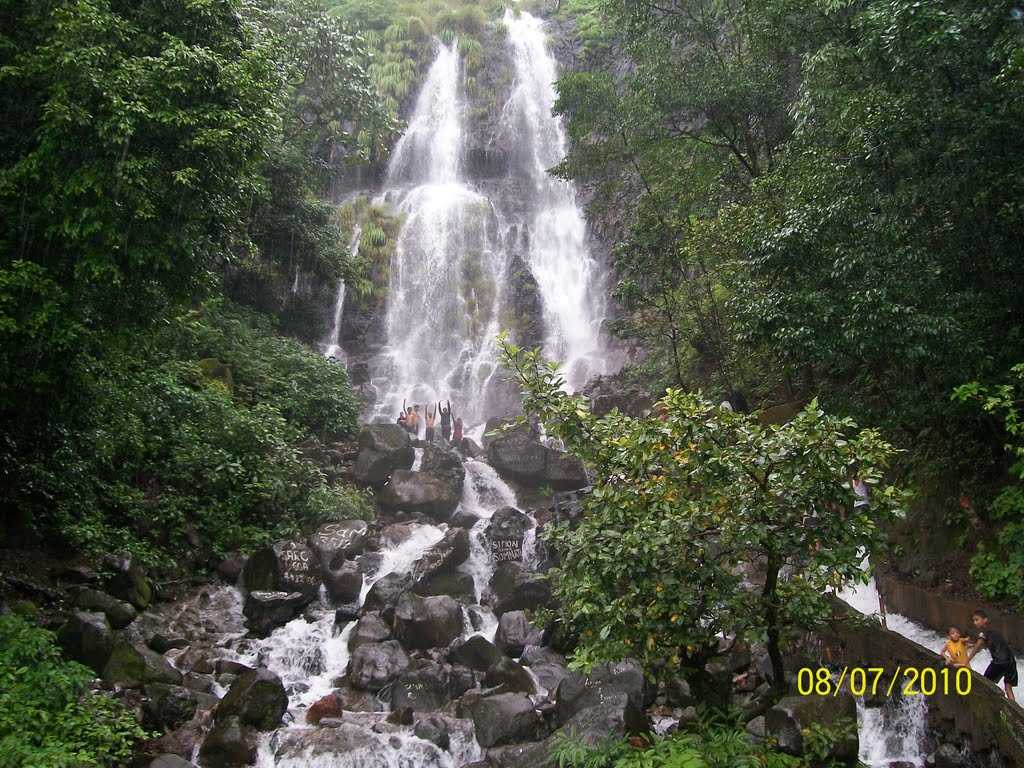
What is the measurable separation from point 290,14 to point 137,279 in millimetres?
14301

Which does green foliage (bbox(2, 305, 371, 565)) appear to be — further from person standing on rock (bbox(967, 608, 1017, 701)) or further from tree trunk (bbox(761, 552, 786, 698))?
person standing on rock (bbox(967, 608, 1017, 701))

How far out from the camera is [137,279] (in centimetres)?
752

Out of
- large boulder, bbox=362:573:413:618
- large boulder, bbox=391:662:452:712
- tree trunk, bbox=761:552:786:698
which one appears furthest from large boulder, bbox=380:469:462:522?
tree trunk, bbox=761:552:786:698

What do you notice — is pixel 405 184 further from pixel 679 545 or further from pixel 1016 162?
pixel 679 545

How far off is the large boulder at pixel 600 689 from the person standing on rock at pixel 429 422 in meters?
12.1

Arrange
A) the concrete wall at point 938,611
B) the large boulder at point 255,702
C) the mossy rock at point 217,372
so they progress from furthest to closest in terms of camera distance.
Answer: the mossy rock at point 217,372, the concrete wall at point 938,611, the large boulder at point 255,702

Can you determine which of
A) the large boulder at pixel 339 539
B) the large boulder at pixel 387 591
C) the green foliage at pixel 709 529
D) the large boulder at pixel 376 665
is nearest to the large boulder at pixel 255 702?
the large boulder at pixel 376 665

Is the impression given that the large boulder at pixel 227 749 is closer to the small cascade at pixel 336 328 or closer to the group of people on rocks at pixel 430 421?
the group of people on rocks at pixel 430 421

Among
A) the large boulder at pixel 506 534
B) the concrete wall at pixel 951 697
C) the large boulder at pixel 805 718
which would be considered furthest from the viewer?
the large boulder at pixel 506 534

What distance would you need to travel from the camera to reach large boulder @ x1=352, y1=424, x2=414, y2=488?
1591 centimetres

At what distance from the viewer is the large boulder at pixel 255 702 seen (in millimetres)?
7996

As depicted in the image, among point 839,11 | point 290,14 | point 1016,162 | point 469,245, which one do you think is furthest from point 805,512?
point 469,245

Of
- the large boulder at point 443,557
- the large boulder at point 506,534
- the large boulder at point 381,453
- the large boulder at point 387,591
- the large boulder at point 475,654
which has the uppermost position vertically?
the large boulder at point 381,453
